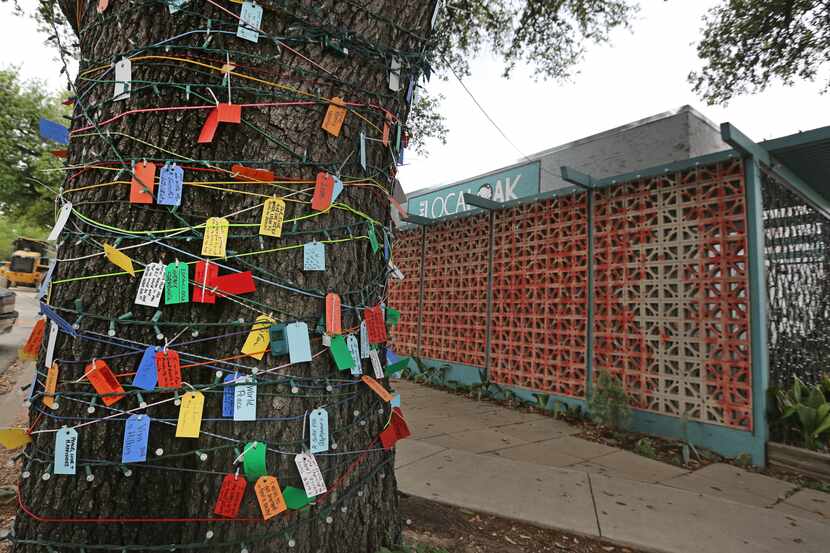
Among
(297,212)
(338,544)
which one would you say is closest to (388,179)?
(297,212)

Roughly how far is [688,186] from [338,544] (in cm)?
490

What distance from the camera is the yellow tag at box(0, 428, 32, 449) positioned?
1449mm

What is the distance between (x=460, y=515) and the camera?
2.64 m

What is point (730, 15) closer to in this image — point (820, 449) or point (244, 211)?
point (820, 449)

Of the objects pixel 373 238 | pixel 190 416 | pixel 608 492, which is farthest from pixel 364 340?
pixel 608 492

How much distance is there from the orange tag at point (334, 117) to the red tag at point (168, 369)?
3.03 ft

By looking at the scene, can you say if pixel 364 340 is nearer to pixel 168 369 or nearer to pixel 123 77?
pixel 168 369

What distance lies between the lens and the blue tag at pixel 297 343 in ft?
4.90

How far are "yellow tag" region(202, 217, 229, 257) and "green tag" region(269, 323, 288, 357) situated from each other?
29cm

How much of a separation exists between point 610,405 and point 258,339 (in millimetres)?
4513

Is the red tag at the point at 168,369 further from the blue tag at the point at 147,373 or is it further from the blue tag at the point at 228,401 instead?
the blue tag at the point at 228,401

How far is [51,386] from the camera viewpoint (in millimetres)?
1453

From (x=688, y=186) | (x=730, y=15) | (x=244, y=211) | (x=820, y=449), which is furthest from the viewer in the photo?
(x=730, y=15)

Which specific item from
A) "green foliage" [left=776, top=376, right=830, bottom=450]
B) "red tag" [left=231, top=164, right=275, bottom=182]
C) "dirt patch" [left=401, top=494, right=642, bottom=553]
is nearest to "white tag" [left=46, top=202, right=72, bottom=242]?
"red tag" [left=231, top=164, right=275, bottom=182]
